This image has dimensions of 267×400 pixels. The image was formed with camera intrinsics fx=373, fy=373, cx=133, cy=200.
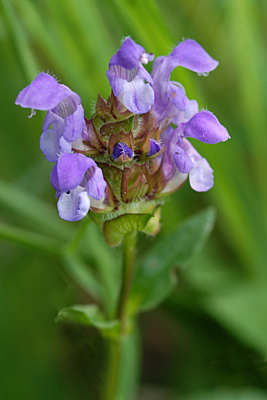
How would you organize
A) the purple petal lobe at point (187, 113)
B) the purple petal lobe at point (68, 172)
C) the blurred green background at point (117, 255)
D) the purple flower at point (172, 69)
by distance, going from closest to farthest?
the purple petal lobe at point (68, 172) < the purple flower at point (172, 69) < the purple petal lobe at point (187, 113) < the blurred green background at point (117, 255)

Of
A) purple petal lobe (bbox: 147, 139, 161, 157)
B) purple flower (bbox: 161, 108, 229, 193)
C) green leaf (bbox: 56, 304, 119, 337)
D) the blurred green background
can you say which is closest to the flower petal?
purple flower (bbox: 161, 108, 229, 193)

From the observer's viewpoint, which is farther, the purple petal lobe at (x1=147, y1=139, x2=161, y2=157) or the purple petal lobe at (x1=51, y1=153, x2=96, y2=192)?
the purple petal lobe at (x1=147, y1=139, x2=161, y2=157)

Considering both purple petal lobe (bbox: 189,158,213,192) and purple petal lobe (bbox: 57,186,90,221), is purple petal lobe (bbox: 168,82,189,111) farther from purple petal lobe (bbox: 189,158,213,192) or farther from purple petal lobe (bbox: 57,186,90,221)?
purple petal lobe (bbox: 57,186,90,221)

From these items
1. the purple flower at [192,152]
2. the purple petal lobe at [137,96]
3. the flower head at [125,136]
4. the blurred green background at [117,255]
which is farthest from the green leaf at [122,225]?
the blurred green background at [117,255]

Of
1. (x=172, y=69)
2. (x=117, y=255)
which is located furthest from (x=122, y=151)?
(x=117, y=255)

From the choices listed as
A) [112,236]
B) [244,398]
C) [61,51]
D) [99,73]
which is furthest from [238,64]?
[244,398]

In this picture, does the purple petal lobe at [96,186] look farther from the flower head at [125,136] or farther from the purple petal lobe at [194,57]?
the purple petal lobe at [194,57]
